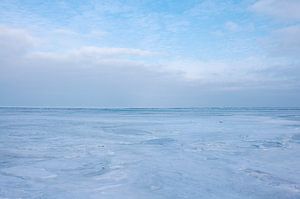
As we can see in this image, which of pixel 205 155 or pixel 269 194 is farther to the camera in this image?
pixel 205 155

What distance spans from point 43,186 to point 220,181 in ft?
11.7

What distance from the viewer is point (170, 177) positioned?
717 centimetres

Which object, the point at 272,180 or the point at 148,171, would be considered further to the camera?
the point at 148,171

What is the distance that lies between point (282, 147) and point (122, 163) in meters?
6.21

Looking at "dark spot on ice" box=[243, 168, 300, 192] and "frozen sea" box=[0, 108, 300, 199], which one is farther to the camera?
"dark spot on ice" box=[243, 168, 300, 192]

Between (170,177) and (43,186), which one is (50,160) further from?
(170,177)

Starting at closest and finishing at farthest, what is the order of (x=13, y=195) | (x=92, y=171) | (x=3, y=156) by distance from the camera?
1. (x=13, y=195)
2. (x=92, y=171)
3. (x=3, y=156)

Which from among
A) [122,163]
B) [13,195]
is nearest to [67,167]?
[122,163]

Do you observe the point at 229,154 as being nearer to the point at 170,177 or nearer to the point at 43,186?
the point at 170,177

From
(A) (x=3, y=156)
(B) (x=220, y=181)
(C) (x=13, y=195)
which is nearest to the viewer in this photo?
(C) (x=13, y=195)

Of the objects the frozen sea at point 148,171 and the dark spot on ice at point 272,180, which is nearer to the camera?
the frozen sea at point 148,171

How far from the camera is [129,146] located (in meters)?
12.1

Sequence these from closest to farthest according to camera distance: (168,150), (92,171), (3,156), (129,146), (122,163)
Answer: (92,171)
(122,163)
(3,156)
(168,150)
(129,146)

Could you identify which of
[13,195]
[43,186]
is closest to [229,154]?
[43,186]
